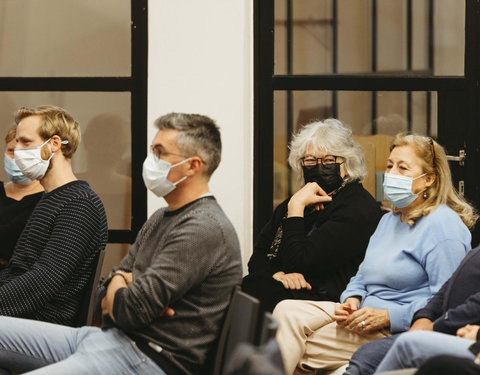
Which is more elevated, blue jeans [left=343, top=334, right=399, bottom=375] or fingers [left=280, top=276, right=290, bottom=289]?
fingers [left=280, top=276, right=290, bottom=289]

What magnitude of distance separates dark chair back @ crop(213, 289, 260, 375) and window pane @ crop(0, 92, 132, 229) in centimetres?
228

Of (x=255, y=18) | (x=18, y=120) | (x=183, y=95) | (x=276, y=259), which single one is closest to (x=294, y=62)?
(x=255, y=18)

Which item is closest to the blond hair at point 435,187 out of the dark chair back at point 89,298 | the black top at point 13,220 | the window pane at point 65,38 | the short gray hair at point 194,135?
the short gray hair at point 194,135

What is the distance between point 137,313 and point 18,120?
148cm

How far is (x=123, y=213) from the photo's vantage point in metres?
4.27

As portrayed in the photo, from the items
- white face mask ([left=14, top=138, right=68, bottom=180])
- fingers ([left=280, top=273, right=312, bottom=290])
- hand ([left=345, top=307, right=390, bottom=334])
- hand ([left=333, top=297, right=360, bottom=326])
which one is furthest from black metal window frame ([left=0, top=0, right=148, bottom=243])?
hand ([left=345, top=307, right=390, bottom=334])

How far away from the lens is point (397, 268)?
280 centimetres

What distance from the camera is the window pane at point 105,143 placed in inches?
167

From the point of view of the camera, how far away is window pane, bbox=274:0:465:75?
4074mm

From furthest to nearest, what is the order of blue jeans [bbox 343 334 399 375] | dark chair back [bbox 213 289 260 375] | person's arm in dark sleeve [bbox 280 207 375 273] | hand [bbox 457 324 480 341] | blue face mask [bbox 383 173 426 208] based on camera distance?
person's arm in dark sleeve [bbox 280 207 375 273] → blue face mask [bbox 383 173 426 208] → blue jeans [bbox 343 334 399 375] → hand [bbox 457 324 480 341] → dark chair back [bbox 213 289 260 375]

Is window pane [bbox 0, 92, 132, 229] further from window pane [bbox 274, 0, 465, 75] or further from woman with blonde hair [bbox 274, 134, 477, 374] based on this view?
woman with blonde hair [bbox 274, 134, 477, 374]

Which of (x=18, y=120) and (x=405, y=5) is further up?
(x=405, y=5)

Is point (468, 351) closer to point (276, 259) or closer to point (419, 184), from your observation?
point (419, 184)

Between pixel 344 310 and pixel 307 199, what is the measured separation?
0.63m
